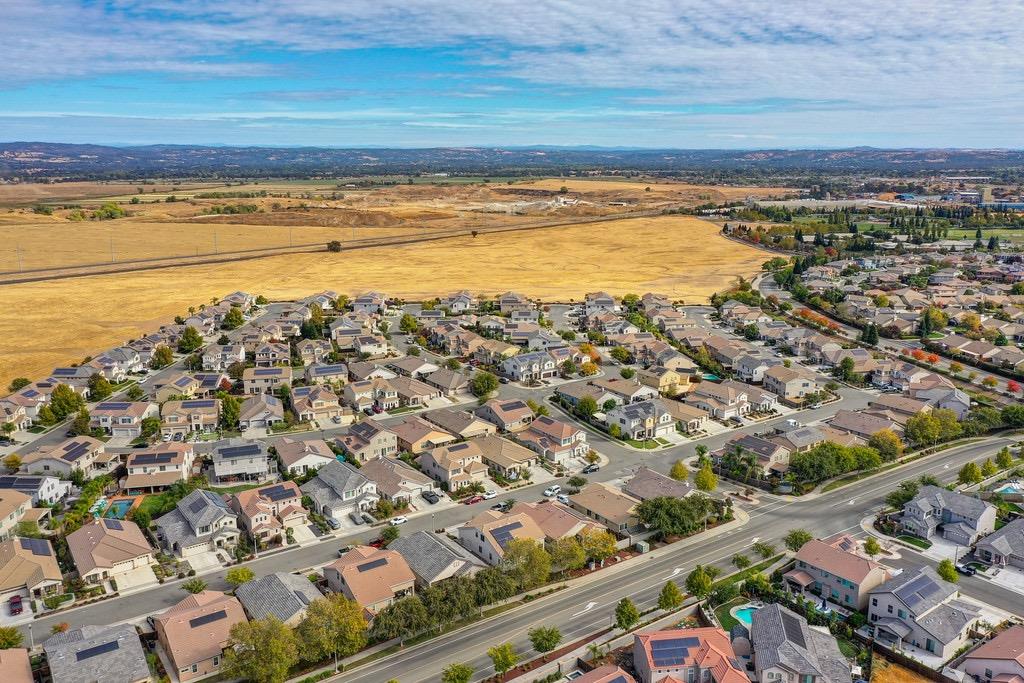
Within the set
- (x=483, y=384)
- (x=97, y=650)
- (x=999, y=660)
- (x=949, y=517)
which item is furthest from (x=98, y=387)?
(x=999, y=660)

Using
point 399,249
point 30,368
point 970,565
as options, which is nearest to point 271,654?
point 970,565

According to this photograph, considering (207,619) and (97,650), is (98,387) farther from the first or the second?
(97,650)

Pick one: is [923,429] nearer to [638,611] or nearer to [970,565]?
[970,565]

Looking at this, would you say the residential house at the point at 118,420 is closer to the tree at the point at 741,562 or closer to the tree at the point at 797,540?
the tree at the point at 741,562

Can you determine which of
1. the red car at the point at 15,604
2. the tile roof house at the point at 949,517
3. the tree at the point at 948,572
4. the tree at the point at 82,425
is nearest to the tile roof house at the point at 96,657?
the red car at the point at 15,604

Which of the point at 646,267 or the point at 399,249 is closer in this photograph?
the point at 646,267

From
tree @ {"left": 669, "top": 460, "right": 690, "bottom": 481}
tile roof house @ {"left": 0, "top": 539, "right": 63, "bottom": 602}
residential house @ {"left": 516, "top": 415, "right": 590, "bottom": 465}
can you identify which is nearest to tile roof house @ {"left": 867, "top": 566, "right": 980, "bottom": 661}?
tree @ {"left": 669, "top": 460, "right": 690, "bottom": 481}
